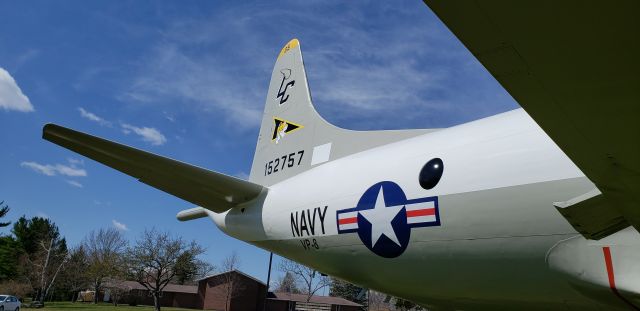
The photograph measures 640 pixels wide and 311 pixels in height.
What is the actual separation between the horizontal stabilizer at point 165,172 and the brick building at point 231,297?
57.1 m

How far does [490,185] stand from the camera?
4.41 meters

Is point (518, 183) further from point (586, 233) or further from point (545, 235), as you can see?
point (586, 233)

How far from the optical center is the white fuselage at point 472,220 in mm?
4074

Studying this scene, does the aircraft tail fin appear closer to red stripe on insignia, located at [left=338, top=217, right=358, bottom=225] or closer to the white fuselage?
the white fuselage

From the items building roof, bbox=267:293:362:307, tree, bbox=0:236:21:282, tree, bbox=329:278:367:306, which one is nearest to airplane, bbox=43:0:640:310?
building roof, bbox=267:293:362:307

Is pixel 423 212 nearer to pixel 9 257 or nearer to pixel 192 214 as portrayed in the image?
pixel 192 214

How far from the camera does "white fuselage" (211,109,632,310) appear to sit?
4.07 meters

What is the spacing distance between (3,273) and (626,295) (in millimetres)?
80704

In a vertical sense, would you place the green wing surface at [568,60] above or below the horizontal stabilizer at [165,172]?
below

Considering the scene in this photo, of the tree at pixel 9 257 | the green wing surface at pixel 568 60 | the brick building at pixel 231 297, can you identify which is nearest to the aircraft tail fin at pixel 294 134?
the green wing surface at pixel 568 60

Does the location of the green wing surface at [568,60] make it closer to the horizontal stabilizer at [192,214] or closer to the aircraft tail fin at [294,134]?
the aircraft tail fin at [294,134]

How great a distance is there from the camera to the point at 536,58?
5.09 ft

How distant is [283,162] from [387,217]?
4.20 m

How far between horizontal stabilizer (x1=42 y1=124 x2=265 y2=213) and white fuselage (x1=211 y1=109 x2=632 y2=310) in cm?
177
